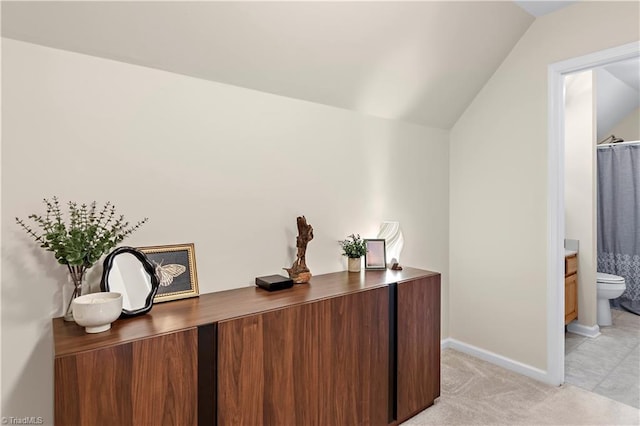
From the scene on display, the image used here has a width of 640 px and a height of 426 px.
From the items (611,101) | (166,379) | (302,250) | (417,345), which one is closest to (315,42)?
(302,250)

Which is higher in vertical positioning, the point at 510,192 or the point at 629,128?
the point at 629,128

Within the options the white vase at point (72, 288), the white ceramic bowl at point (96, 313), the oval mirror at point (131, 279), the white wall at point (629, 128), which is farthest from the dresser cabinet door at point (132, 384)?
the white wall at point (629, 128)

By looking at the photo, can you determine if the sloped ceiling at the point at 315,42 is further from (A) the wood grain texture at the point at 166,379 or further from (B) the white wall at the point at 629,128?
(B) the white wall at the point at 629,128

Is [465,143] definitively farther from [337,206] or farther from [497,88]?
[337,206]

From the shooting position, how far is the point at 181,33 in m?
1.61

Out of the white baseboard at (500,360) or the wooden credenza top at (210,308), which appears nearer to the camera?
the wooden credenza top at (210,308)

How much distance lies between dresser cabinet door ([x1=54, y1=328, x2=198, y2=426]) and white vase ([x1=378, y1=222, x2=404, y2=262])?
5.10 ft

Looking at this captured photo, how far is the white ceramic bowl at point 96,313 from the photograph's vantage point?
121 centimetres

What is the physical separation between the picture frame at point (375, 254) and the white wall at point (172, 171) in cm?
14

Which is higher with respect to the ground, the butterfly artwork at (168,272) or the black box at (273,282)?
the butterfly artwork at (168,272)

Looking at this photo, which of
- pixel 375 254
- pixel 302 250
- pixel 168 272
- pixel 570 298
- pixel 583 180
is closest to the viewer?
pixel 168 272

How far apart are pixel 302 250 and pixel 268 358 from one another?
0.69 meters

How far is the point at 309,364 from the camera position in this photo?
1684 mm

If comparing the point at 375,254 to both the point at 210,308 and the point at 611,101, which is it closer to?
the point at 210,308
